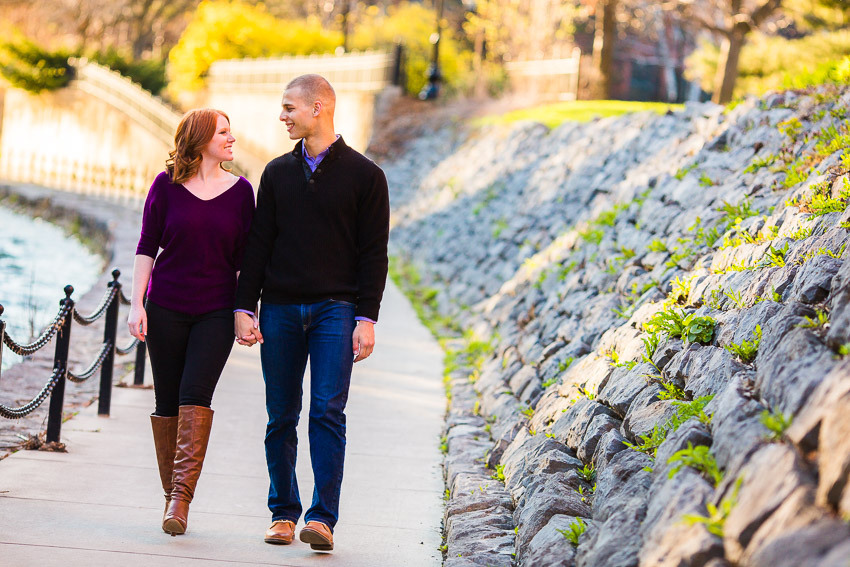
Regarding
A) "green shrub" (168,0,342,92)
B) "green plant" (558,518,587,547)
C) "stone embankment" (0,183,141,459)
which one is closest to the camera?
"green plant" (558,518,587,547)

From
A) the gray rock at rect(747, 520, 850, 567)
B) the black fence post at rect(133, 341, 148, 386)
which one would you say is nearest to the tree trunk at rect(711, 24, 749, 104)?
the black fence post at rect(133, 341, 148, 386)

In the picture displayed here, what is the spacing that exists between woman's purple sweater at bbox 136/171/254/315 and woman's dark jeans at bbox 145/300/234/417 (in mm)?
61

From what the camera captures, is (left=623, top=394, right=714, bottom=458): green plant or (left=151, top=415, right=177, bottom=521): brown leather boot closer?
(left=623, top=394, right=714, bottom=458): green plant

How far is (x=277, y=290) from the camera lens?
16.2 ft

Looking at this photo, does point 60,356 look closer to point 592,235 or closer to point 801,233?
point 801,233

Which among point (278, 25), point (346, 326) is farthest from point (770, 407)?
point (278, 25)

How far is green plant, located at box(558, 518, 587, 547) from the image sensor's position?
430 cm

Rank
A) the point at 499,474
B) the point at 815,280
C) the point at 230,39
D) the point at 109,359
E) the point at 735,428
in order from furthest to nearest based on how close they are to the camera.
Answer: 1. the point at 230,39
2. the point at 109,359
3. the point at 499,474
4. the point at 815,280
5. the point at 735,428

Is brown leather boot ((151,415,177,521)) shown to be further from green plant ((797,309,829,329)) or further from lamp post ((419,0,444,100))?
lamp post ((419,0,444,100))

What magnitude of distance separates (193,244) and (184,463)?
3.43ft

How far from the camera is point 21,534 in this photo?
15.8 feet

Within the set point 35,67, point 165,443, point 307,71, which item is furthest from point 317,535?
point 35,67

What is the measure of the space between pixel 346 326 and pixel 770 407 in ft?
6.53

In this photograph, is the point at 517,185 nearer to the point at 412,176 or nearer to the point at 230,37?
the point at 412,176
